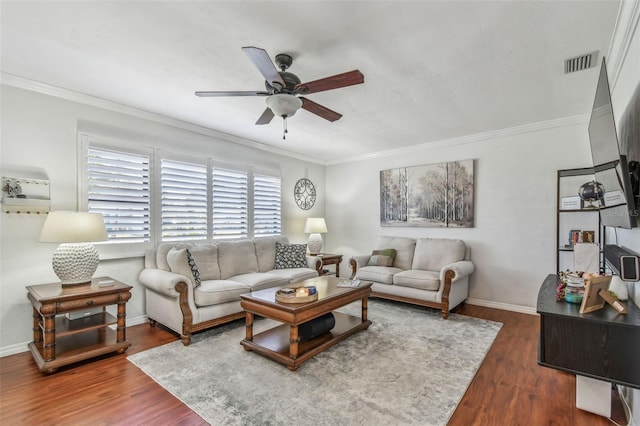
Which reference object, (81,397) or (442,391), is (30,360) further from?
(442,391)

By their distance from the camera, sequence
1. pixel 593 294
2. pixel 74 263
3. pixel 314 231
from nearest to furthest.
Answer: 1. pixel 593 294
2. pixel 74 263
3. pixel 314 231

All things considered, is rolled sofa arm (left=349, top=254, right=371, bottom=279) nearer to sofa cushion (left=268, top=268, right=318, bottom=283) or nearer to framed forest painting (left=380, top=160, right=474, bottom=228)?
sofa cushion (left=268, top=268, right=318, bottom=283)

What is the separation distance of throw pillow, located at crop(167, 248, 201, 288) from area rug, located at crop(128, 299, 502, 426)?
632 millimetres

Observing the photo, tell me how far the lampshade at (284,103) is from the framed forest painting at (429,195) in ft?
10.6

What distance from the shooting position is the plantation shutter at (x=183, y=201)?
12.8 feet

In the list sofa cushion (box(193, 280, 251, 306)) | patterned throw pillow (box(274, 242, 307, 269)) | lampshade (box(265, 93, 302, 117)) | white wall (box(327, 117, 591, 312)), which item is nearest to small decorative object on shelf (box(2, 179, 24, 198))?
sofa cushion (box(193, 280, 251, 306))

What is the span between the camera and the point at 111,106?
3.43 meters

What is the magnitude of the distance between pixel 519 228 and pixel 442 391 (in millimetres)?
2908

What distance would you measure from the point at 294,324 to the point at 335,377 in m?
0.52

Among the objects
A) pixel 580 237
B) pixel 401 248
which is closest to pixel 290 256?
pixel 401 248

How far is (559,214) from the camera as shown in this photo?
3842 millimetres

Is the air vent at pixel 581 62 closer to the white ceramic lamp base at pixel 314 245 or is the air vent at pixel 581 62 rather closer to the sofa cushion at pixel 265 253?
the sofa cushion at pixel 265 253

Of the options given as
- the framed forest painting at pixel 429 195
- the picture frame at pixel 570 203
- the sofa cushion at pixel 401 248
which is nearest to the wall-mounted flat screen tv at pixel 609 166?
the picture frame at pixel 570 203

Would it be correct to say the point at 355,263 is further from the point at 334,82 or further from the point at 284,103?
the point at 334,82
